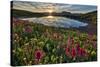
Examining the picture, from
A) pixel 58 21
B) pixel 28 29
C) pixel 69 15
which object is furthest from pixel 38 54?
pixel 69 15

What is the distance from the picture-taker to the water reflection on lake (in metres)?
2.52

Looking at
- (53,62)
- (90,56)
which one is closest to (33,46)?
(53,62)

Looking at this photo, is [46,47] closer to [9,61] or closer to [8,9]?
[9,61]

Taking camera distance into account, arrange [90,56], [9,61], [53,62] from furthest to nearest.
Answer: [90,56] → [53,62] → [9,61]

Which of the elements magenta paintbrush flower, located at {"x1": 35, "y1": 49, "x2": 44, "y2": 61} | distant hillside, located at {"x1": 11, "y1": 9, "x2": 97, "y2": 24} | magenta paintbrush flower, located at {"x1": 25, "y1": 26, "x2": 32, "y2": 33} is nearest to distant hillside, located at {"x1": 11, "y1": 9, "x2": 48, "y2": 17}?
distant hillside, located at {"x1": 11, "y1": 9, "x2": 97, "y2": 24}

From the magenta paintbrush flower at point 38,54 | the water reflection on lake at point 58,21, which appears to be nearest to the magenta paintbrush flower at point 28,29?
the water reflection on lake at point 58,21

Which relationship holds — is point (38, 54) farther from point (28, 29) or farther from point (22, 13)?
point (22, 13)

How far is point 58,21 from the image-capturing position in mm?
2590

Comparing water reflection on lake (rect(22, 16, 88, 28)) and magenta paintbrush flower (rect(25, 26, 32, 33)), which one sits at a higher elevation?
water reflection on lake (rect(22, 16, 88, 28))

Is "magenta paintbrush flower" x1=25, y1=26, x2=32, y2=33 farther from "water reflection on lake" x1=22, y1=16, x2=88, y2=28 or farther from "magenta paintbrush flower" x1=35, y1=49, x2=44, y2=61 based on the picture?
"magenta paintbrush flower" x1=35, y1=49, x2=44, y2=61

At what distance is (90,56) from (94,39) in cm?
22

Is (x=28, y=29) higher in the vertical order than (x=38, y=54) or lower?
higher

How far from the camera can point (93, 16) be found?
2766mm

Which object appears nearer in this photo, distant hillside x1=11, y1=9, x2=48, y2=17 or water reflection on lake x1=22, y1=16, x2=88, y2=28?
distant hillside x1=11, y1=9, x2=48, y2=17
